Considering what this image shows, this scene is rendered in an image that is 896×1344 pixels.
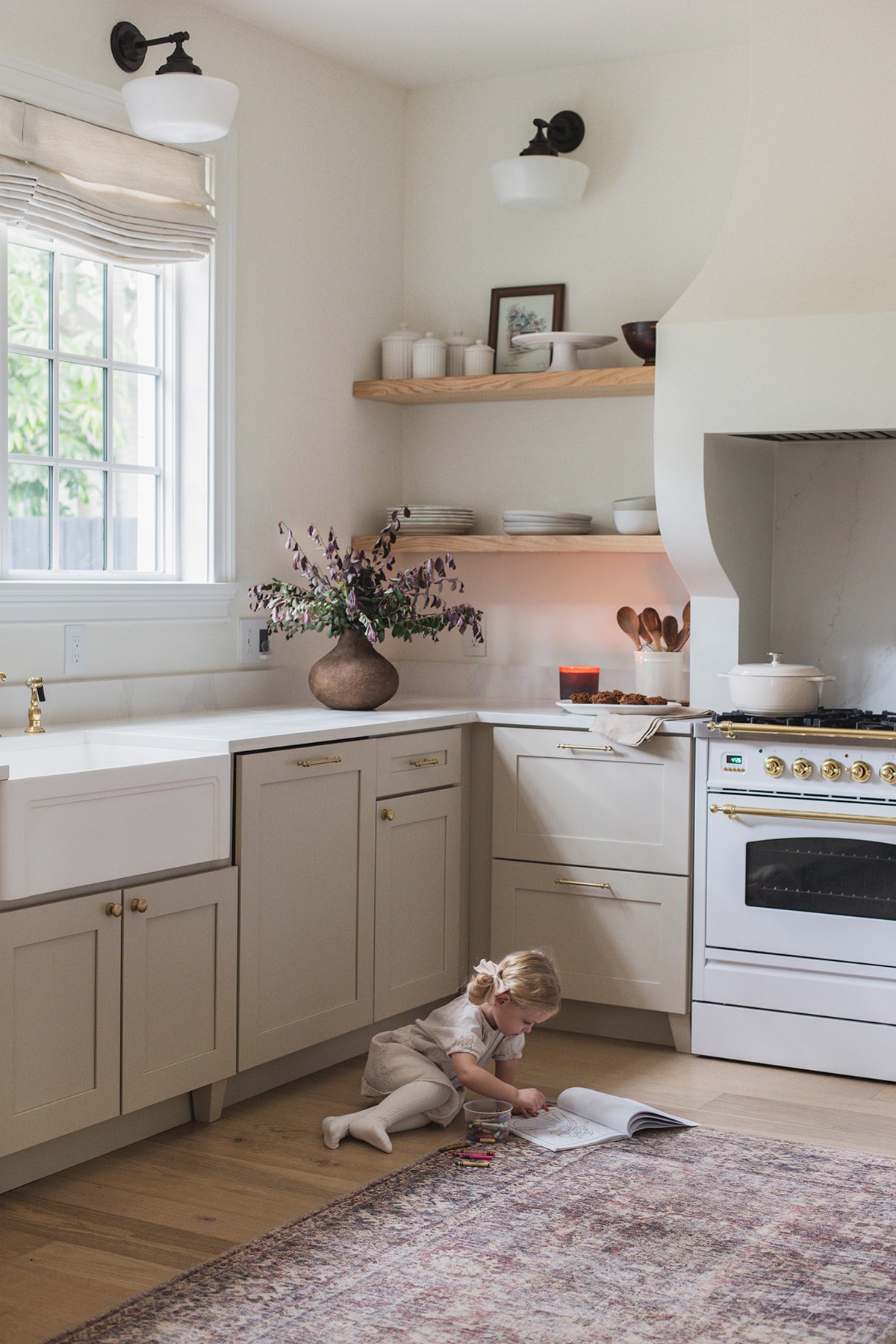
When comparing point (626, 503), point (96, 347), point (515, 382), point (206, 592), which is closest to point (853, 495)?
point (626, 503)

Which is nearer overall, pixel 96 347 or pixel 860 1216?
pixel 860 1216

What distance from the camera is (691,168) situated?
14.2 ft

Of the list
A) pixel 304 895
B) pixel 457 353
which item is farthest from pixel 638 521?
pixel 304 895

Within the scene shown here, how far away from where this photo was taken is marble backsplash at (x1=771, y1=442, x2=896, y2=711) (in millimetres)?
4039

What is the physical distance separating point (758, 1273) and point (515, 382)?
8.73ft

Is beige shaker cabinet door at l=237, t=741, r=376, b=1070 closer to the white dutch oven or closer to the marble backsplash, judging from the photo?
the white dutch oven

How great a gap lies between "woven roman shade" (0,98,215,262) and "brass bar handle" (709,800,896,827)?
76.8 inches

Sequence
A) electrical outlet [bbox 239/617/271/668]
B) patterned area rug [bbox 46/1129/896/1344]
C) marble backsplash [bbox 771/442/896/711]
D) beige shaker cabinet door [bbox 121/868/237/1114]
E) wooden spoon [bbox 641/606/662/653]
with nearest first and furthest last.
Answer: patterned area rug [bbox 46/1129/896/1344], beige shaker cabinet door [bbox 121/868/237/1114], marble backsplash [bbox 771/442/896/711], electrical outlet [bbox 239/617/271/668], wooden spoon [bbox 641/606/662/653]

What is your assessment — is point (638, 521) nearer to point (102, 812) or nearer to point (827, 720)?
point (827, 720)

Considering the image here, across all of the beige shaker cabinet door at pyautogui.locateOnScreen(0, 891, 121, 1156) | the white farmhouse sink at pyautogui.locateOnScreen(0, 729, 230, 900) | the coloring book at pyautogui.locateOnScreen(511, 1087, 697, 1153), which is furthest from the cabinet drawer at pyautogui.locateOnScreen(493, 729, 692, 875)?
the beige shaker cabinet door at pyautogui.locateOnScreen(0, 891, 121, 1156)

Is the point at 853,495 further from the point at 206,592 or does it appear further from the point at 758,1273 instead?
the point at 758,1273

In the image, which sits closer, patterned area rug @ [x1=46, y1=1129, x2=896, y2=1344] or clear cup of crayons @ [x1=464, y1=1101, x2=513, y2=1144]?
patterned area rug @ [x1=46, y1=1129, x2=896, y2=1344]

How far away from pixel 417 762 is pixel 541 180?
1786mm

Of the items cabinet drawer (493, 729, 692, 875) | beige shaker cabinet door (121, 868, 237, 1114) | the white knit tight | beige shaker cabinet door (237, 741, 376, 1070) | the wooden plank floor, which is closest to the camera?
the wooden plank floor
